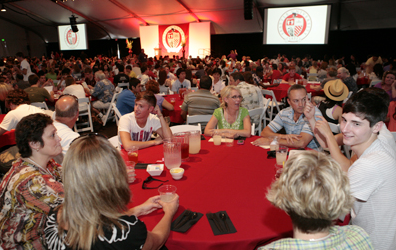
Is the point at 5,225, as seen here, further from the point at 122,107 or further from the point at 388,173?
the point at 122,107

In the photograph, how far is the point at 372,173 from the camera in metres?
1.48

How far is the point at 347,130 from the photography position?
1.69 metres

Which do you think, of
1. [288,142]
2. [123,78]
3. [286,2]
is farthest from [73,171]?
[286,2]

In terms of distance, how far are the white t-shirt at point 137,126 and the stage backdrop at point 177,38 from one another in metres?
15.6

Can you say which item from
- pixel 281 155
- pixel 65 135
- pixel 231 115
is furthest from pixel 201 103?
pixel 281 155

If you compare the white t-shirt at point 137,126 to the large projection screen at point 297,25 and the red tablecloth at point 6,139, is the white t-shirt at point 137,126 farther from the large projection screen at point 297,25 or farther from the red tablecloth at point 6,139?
the large projection screen at point 297,25

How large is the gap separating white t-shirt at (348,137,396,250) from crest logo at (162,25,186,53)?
1826 cm

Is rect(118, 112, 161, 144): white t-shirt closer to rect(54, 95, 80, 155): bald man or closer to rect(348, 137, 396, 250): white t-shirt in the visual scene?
rect(54, 95, 80, 155): bald man

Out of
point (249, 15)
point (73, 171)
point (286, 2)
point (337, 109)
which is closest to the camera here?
point (73, 171)

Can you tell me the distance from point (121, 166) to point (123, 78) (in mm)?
7092

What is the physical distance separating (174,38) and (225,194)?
18603 mm

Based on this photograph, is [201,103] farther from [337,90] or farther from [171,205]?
[171,205]

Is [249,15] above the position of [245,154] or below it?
above

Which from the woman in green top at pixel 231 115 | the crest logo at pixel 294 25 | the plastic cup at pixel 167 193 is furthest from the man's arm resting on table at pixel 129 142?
the crest logo at pixel 294 25
